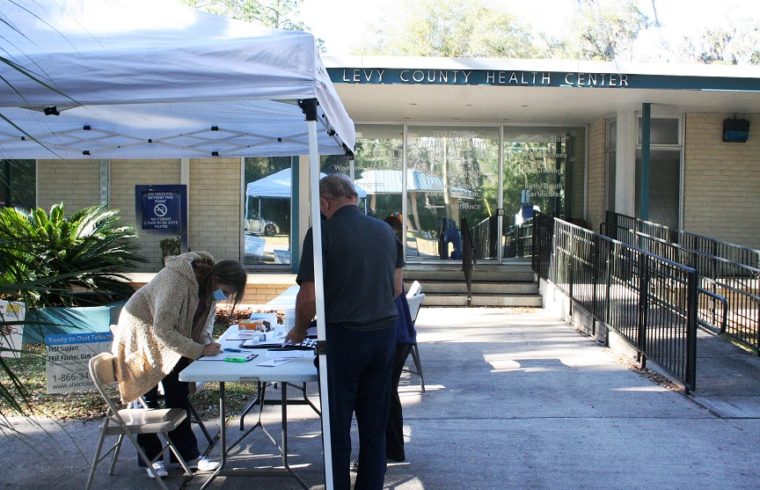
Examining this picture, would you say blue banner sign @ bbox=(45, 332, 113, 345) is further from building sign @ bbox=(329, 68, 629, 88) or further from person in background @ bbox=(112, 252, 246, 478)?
building sign @ bbox=(329, 68, 629, 88)

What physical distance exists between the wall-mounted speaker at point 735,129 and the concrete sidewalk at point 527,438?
6748mm

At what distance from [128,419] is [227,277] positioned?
1.03 metres

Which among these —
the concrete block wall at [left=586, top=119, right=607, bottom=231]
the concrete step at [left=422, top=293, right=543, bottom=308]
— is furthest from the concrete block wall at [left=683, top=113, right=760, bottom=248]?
the concrete step at [left=422, top=293, right=543, bottom=308]

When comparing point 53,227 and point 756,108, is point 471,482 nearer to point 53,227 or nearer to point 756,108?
point 53,227

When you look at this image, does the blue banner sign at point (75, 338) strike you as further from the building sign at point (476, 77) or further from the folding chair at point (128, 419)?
the building sign at point (476, 77)

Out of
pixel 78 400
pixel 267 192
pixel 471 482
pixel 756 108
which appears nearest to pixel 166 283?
pixel 471 482

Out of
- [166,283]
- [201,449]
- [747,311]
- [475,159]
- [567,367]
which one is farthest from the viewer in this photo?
[475,159]

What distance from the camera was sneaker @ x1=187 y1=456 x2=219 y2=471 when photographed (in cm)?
500

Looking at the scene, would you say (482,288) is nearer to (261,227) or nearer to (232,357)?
(261,227)

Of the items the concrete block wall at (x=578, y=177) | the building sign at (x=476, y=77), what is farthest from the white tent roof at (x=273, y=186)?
the concrete block wall at (x=578, y=177)

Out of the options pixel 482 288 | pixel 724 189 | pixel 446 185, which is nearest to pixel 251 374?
pixel 482 288

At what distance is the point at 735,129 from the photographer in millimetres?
13969

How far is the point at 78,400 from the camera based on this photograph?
6.99m

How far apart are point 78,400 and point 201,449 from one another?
2.01 m
